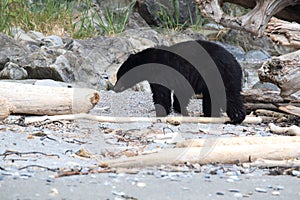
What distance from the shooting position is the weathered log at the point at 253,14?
17.8 feet

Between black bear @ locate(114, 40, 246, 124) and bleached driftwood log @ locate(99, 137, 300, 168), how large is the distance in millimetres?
2295

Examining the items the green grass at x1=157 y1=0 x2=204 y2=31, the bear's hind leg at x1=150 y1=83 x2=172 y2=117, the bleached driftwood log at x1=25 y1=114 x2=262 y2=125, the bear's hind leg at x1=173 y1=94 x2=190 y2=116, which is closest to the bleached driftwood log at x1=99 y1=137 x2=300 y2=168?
the bleached driftwood log at x1=25 y1=114 x2=262 y2=125

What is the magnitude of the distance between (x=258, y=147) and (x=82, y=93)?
7.24 feet

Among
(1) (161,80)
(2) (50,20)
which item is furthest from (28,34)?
(1) (161,80)

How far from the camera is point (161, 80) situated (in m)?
7.03

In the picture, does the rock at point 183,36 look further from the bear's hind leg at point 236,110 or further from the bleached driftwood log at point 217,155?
the bleached driftwood log at point 217,155

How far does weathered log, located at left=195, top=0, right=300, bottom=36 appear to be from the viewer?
5.41 m

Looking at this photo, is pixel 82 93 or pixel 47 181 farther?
pixel 82 93

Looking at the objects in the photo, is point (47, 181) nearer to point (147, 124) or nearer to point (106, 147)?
point (106, 147)

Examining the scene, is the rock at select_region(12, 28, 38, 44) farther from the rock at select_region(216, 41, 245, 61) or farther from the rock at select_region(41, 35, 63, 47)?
the rock at select_region(216, 41, 245, 61)

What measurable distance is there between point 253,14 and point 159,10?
26.2 ft

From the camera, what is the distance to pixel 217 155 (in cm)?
409

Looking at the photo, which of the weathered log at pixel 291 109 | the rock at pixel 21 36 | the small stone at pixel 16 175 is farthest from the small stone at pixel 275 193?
the rock at pixel 21 36

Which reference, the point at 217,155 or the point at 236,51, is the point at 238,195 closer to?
the point at 217,155
